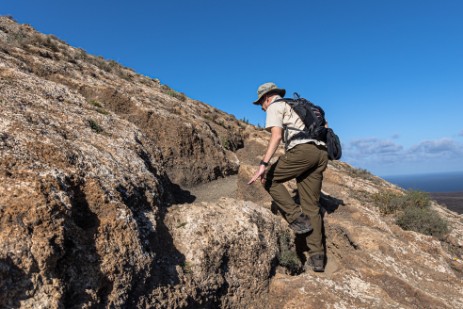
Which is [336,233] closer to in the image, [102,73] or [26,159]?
[26,159]

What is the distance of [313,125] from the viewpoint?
6.98m

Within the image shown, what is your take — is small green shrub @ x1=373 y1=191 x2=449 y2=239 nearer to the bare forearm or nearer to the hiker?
the hiker

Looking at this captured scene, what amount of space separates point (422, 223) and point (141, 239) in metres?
10.8

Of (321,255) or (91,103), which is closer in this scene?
(321,255)

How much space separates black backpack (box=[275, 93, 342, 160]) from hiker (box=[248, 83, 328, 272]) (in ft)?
0.31

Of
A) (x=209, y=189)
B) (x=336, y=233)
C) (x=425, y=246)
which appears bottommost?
(x=425, y=246)

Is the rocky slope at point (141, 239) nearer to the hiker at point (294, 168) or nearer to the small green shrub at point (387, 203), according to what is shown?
the hiker at point (294, 168)

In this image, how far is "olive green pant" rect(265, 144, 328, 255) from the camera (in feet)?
23.4

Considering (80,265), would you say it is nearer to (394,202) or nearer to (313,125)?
(313,125)

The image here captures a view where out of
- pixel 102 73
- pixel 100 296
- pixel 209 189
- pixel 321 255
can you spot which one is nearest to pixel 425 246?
pixel 321 255

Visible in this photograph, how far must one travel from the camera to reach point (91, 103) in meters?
10.1

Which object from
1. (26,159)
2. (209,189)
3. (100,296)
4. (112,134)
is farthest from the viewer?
(209,189)

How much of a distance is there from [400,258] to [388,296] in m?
1.89

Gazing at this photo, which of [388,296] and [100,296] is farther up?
[100,296]
